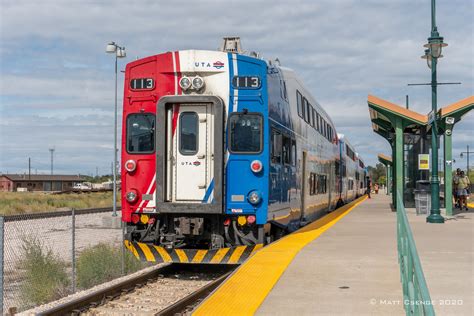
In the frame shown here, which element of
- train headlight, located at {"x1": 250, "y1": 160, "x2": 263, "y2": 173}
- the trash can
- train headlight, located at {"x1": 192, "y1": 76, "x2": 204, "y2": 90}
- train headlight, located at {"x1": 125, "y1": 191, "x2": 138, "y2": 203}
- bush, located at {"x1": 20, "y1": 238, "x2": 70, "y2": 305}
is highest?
train headlight, located at {"x1": 192, "y1": 76, "x2": 204, "y2": 90}

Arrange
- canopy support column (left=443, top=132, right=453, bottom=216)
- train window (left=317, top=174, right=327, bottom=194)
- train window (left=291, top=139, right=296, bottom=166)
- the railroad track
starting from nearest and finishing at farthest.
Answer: the railroad track → train window (left=291, top=139, right=296, bottom=166) → train window (left=317, top=174, right=327, bottom=194) → canopy support column (left=443, top=132, right=453, bottom=216)

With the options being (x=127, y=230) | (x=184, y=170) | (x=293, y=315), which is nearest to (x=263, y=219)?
(x=184, y=170)

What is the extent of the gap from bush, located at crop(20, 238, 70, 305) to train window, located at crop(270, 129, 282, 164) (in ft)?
14.3

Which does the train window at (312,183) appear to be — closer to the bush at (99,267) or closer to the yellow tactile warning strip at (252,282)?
the yellow tactile warning strip at (252,282)

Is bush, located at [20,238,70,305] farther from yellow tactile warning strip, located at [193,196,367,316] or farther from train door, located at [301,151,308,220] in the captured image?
train door, located at [301,151,308,220]

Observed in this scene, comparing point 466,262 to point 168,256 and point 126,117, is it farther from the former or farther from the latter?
point 126,117

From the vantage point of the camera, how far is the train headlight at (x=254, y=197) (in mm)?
10633

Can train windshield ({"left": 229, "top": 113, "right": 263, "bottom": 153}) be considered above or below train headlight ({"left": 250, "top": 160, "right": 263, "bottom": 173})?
above

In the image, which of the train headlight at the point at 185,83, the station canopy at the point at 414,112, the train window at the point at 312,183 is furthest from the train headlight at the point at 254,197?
the station canopy at the point at 414,112

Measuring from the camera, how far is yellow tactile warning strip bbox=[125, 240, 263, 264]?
10703 millimetres

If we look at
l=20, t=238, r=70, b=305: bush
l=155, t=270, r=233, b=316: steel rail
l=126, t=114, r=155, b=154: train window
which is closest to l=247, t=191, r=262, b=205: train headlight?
l=155, t=270, r=233, b=316: steel rail

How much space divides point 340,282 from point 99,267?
6.36 meters

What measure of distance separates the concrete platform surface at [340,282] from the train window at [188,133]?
257cm

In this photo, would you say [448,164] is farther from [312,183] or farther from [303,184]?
[303,184]
